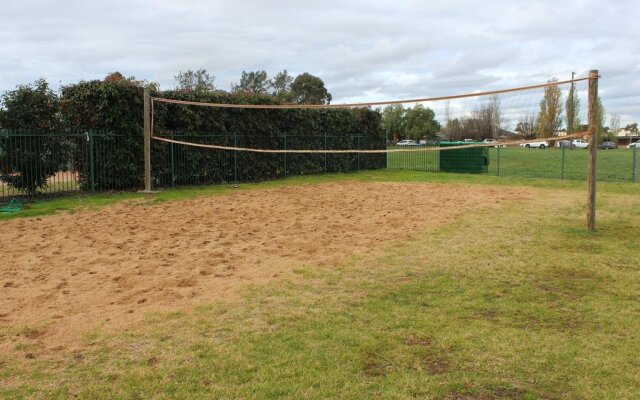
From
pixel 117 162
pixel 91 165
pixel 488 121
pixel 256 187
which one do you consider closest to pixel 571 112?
pixel 488 121

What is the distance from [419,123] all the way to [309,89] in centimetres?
1642

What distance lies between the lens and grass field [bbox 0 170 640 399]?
122 inches

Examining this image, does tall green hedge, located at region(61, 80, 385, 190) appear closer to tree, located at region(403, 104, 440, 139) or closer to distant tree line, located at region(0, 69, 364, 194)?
distant tree line, located at region(0, 69, 364, 194)

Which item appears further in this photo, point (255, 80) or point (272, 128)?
point (255, 80)

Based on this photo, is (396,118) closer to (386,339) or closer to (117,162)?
(117,162)

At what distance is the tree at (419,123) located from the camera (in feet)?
212

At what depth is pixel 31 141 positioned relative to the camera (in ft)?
41.1

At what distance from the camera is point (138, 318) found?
172 inches

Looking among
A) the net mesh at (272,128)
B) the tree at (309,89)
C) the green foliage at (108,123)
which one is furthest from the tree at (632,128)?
the green foliage at (108,123)

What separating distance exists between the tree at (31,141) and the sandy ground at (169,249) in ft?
9.75

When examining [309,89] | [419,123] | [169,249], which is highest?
[309,89]

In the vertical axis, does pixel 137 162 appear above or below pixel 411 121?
below

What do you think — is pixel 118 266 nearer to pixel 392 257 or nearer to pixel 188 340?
pixel 188 340

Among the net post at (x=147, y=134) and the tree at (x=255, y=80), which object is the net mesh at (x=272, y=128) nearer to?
the net post at (x=147, y=134)
